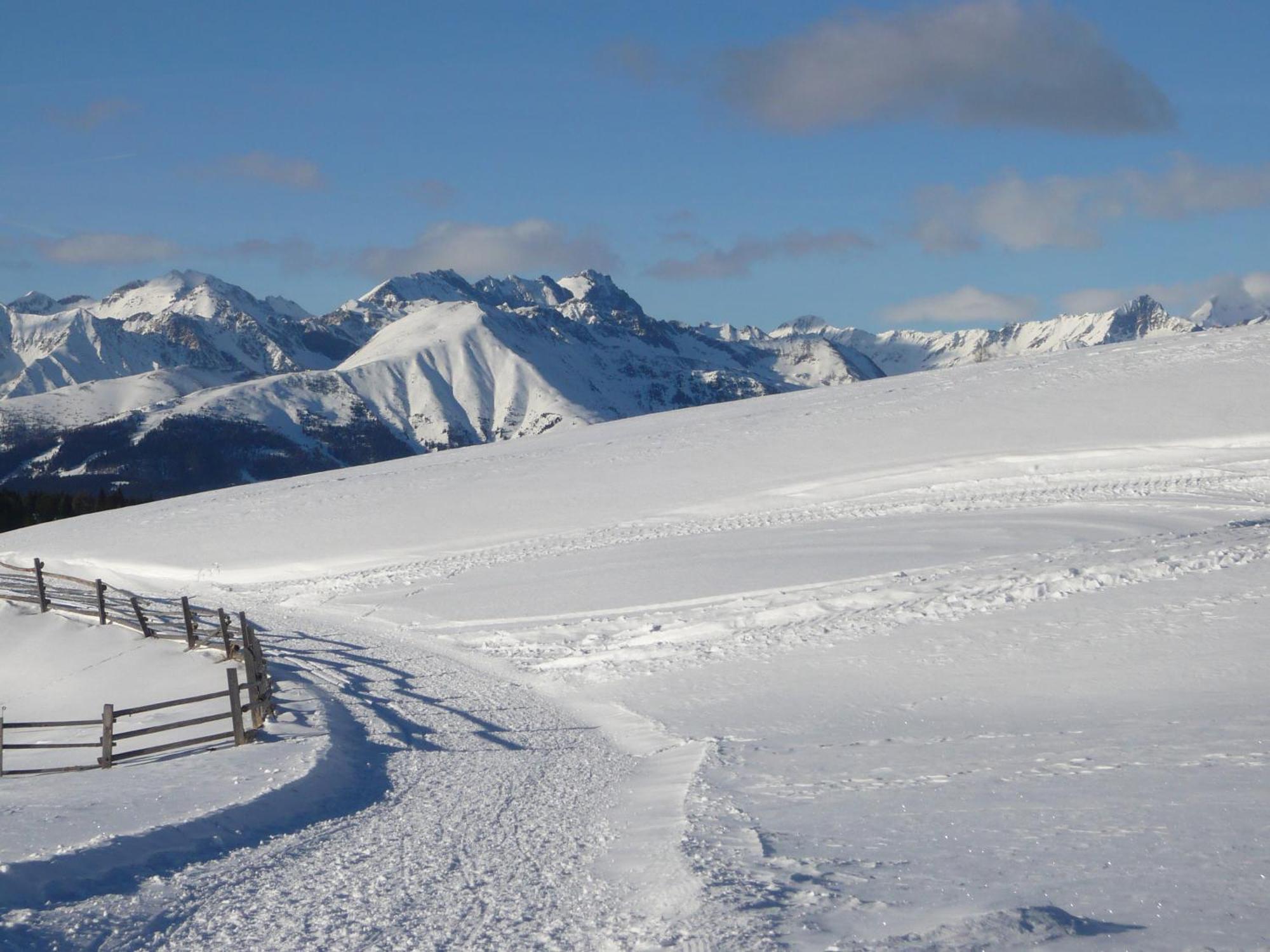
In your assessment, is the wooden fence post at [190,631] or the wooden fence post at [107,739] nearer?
the wooden fence post at [107,739]

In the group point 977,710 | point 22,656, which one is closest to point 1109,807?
point 977,710

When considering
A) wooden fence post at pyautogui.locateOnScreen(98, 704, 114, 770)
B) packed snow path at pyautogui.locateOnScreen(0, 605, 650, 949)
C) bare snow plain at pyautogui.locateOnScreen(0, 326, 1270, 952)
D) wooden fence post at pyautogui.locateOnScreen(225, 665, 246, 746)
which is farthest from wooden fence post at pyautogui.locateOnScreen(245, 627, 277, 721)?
wooden fence post at pyautogui.locateOnScreen(98, 704, 114, 770)

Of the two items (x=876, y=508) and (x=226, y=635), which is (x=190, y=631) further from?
(x=876, y=508)

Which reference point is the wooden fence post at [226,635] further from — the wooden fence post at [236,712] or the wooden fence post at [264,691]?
the wooden fence post at [236,712]

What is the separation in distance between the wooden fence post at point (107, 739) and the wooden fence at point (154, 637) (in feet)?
0.05

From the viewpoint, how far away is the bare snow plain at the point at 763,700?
9.44 m

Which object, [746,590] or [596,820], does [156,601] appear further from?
[596,820]

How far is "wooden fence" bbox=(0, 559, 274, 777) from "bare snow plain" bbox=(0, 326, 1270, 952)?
1001mm

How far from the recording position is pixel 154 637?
3020cm

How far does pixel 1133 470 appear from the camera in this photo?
41906mm

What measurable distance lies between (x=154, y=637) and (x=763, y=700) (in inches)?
707

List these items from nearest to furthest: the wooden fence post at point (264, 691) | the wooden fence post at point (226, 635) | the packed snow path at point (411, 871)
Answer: the packed snow path at point (411, 871), the wooden fence post at point (264, 691), the wooden fence post at point (226, 635)

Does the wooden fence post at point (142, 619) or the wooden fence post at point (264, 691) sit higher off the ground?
the wooden fence post at point (142, 619)

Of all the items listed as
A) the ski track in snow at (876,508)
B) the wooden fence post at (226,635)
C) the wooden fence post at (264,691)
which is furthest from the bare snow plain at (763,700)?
the wooden fence post at (226,635)
